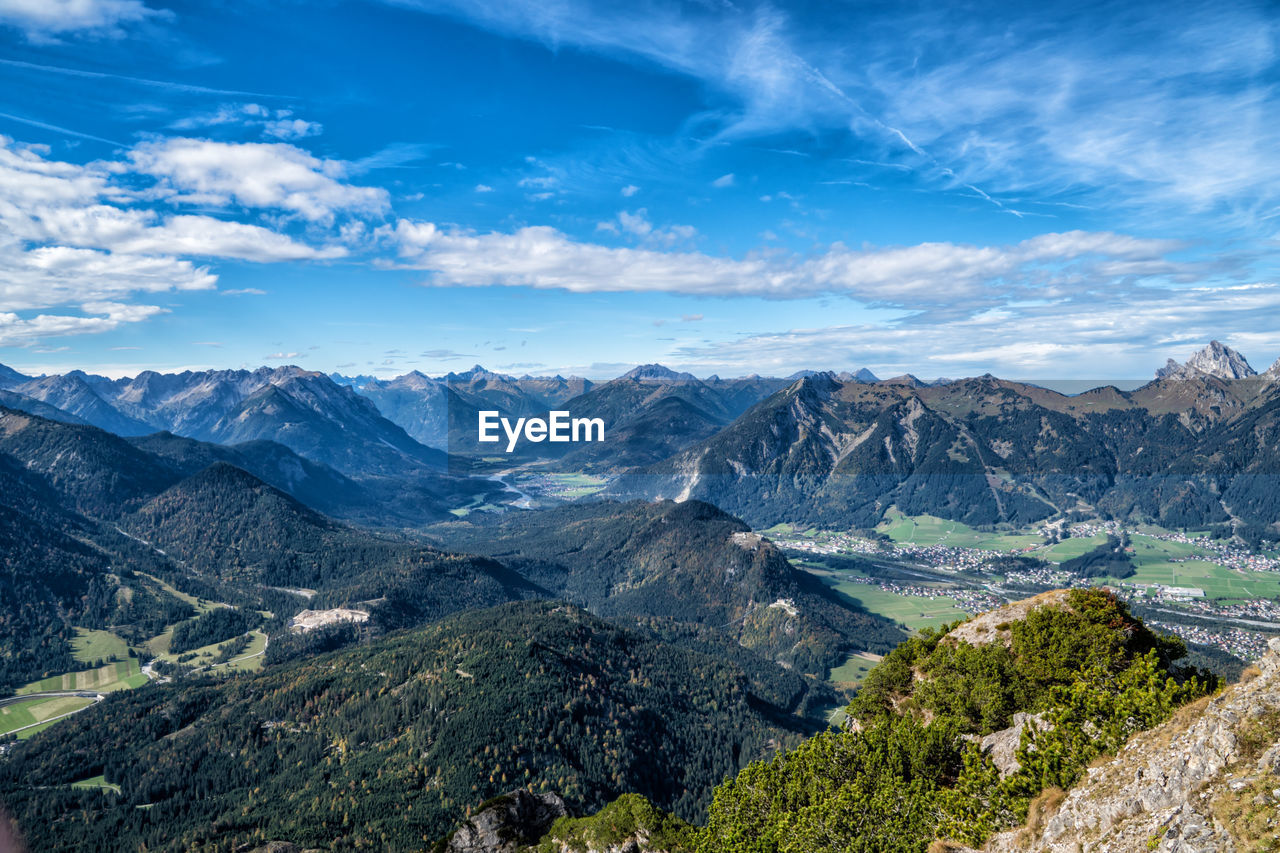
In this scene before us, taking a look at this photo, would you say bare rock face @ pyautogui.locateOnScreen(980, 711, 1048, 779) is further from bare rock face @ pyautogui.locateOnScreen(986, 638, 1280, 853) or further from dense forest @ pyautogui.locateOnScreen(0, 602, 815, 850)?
dense forest @ pyautogui.locateOnScreen(0, 602, 815, 850)

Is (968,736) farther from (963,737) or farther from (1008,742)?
(1008,742)

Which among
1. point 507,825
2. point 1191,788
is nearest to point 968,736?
point 1191,788

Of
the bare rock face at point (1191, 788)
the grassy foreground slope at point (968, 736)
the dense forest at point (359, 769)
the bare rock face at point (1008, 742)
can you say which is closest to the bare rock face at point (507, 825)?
the grassy foreground slope at point (968, 736)

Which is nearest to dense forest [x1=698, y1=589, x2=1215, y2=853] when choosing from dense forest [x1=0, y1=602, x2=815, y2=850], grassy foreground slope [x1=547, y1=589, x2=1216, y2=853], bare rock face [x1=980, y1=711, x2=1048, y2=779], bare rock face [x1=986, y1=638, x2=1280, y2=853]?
grassy foreground slope [x1=547, y1=589, x2=1216, y2=853]

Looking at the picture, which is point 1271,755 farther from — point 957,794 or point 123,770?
point 123,770

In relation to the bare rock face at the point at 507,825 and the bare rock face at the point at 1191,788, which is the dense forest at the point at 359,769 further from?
the bare rock face at the point at 1191,788
